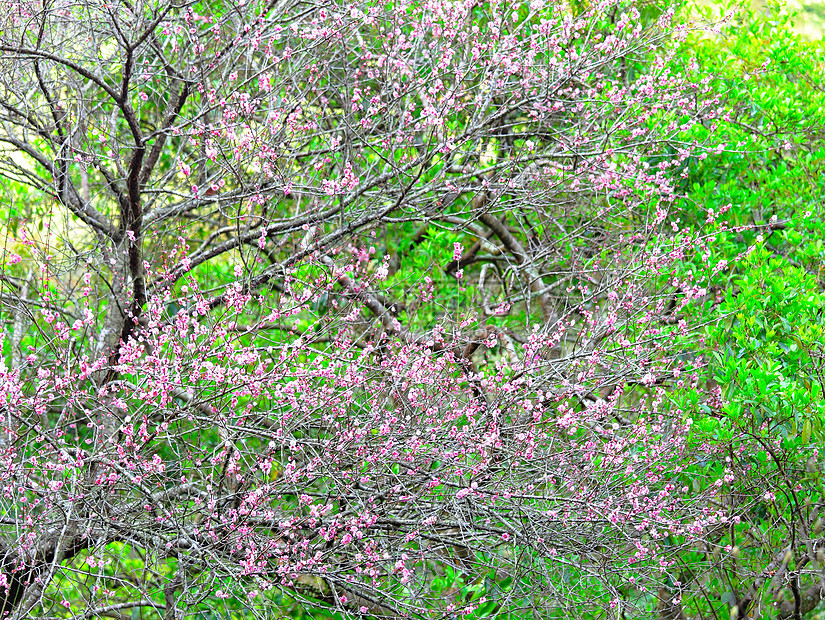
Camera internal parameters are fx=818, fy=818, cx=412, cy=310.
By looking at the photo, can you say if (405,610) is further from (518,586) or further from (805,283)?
(805,283)

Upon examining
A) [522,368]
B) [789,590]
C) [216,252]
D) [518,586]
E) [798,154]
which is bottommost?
[789,590]

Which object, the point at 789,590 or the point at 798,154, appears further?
the point at 798,154

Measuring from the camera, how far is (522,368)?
4.96 meters

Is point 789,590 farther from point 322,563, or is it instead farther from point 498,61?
point 498,61

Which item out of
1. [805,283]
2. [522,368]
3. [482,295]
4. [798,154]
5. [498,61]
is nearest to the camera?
[805,283]

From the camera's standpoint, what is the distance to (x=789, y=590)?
5023mm

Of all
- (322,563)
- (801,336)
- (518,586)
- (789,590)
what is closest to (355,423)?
(322,563)

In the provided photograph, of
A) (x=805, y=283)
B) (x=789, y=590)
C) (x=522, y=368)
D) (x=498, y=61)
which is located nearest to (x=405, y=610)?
(x=522, y=368)

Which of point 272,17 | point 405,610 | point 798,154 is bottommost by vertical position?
point 405,610

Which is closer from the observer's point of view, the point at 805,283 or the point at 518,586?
the point at 805,283

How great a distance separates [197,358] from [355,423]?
3.30 feet

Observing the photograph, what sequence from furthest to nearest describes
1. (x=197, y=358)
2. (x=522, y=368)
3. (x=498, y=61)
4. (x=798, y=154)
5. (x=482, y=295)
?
(x=482, y=295) → (x=798, y=154) → (x=498, y=61) → (x=522, y=368) → (x=197, y=358)

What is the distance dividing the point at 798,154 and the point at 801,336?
234 centimetres

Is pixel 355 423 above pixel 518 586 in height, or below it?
above
